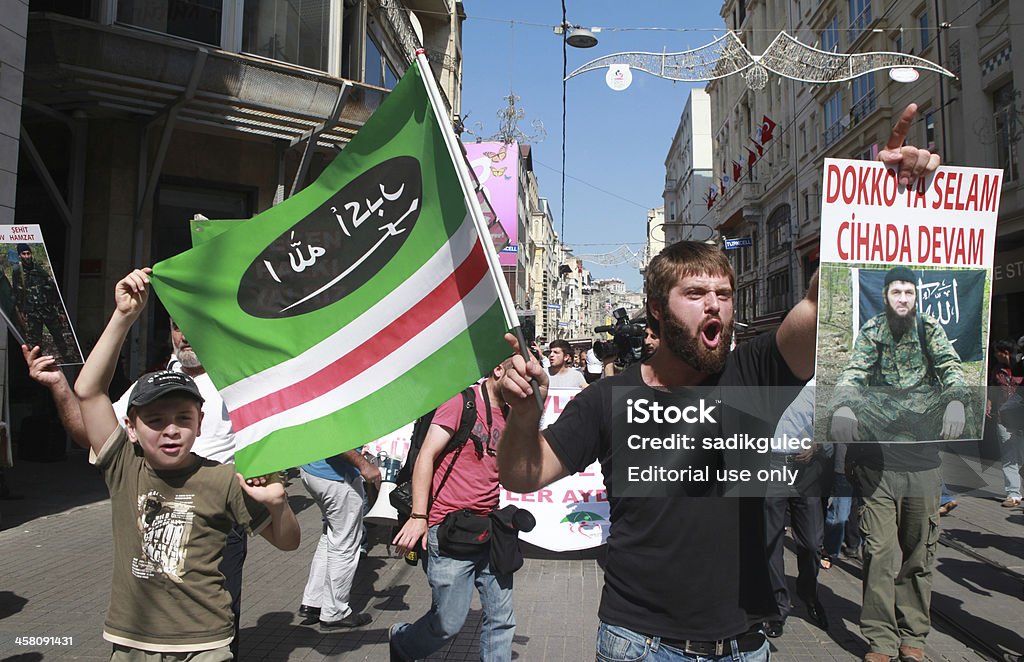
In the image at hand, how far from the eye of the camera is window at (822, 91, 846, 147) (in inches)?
1094

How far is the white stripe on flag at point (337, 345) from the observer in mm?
2867

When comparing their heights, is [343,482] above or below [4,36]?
below

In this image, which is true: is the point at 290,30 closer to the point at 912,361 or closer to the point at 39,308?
the point at 39,308

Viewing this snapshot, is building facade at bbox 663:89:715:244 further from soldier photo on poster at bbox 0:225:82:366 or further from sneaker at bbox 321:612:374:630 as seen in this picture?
soldier photo on poster at bbox 0:225:82:366

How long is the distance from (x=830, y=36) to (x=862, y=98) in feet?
16.2

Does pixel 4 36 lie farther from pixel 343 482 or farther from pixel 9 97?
pixel 343 482

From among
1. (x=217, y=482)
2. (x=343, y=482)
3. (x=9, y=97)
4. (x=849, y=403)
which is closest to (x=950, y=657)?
(x=849, y=403)

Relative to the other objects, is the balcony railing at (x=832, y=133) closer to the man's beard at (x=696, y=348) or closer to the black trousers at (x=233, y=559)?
the black trousers at (x=233, y=559)

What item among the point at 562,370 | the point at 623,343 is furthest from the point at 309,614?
the point at 623,343

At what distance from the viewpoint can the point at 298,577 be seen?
634cm

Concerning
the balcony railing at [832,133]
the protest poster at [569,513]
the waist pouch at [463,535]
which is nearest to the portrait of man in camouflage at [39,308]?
the waist pouch at [463,535]

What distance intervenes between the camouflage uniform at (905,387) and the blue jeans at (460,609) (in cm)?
174

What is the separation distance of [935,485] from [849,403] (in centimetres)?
201

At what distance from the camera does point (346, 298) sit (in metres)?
2.93
